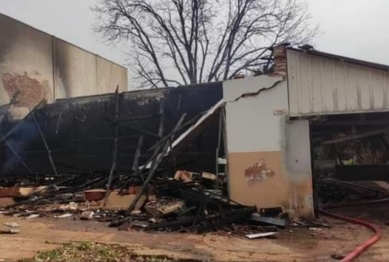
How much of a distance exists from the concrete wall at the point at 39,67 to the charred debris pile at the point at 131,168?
2.88 metres

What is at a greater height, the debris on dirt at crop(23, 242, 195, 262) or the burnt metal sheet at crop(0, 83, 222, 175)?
the burnt metal sheet at crop(0, 83, 222, 175)

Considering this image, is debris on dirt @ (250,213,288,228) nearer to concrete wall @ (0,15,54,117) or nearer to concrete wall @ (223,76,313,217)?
concrete wall @ (223,76,313,217)

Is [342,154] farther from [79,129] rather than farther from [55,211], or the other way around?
[55,211]

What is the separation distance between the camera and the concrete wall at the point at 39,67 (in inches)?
787

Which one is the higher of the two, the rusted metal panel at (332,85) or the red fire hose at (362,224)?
the rusted metal panel at (332,85)

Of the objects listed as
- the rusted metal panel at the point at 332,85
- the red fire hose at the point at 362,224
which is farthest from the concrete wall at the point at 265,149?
the red fire hose at the point at 362,224

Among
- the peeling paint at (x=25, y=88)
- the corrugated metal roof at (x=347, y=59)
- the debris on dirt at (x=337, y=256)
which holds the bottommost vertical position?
the debris on dirt at (x=337, y=256)

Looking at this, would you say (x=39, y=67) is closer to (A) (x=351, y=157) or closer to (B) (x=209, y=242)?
(A) (x=351, y=157)

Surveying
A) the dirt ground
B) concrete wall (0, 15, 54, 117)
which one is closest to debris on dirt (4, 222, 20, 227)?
the dirt ground

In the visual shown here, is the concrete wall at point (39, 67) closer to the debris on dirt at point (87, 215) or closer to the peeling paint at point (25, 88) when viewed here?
the peeling paint at point (25, 88)

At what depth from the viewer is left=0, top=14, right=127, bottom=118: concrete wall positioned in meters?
20.0

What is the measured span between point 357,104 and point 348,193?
17.8ft

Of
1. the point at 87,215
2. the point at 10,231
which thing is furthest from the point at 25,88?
the point at 10,231

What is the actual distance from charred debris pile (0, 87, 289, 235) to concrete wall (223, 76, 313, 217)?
428mm
